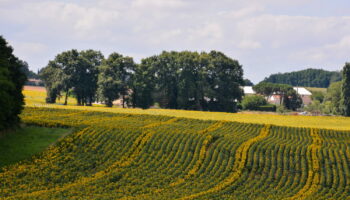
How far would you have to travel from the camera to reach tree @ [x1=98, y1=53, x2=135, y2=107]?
4483 inches

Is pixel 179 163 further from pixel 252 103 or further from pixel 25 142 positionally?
pixel 252 103

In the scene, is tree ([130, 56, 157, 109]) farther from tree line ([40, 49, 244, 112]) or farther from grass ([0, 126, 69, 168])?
grass ([0, 126, 69, 168])

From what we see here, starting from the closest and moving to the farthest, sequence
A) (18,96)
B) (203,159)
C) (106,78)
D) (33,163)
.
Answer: (33,163) → (203,159) → (18,96) → (106,78)

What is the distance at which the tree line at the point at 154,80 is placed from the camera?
117 m

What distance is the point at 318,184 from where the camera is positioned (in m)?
48.2

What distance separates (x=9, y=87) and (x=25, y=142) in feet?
19.9

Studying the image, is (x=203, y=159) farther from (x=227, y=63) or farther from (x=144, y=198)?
(x=227, y=63)

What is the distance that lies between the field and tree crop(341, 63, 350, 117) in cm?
6100

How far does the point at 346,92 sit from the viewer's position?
126625 mm

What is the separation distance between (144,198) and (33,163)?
574 inches

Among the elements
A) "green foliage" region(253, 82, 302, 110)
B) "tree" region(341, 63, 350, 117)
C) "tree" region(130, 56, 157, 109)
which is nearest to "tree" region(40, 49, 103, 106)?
"tree" region(130, 56, 157, 109)

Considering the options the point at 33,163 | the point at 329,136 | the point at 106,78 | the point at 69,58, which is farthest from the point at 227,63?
the point at 33,163

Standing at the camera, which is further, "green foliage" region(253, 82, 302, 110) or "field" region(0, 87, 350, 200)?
"green foliage" region(253, 82, 302, 110)

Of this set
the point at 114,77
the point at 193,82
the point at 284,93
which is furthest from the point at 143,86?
the point at 284,93
